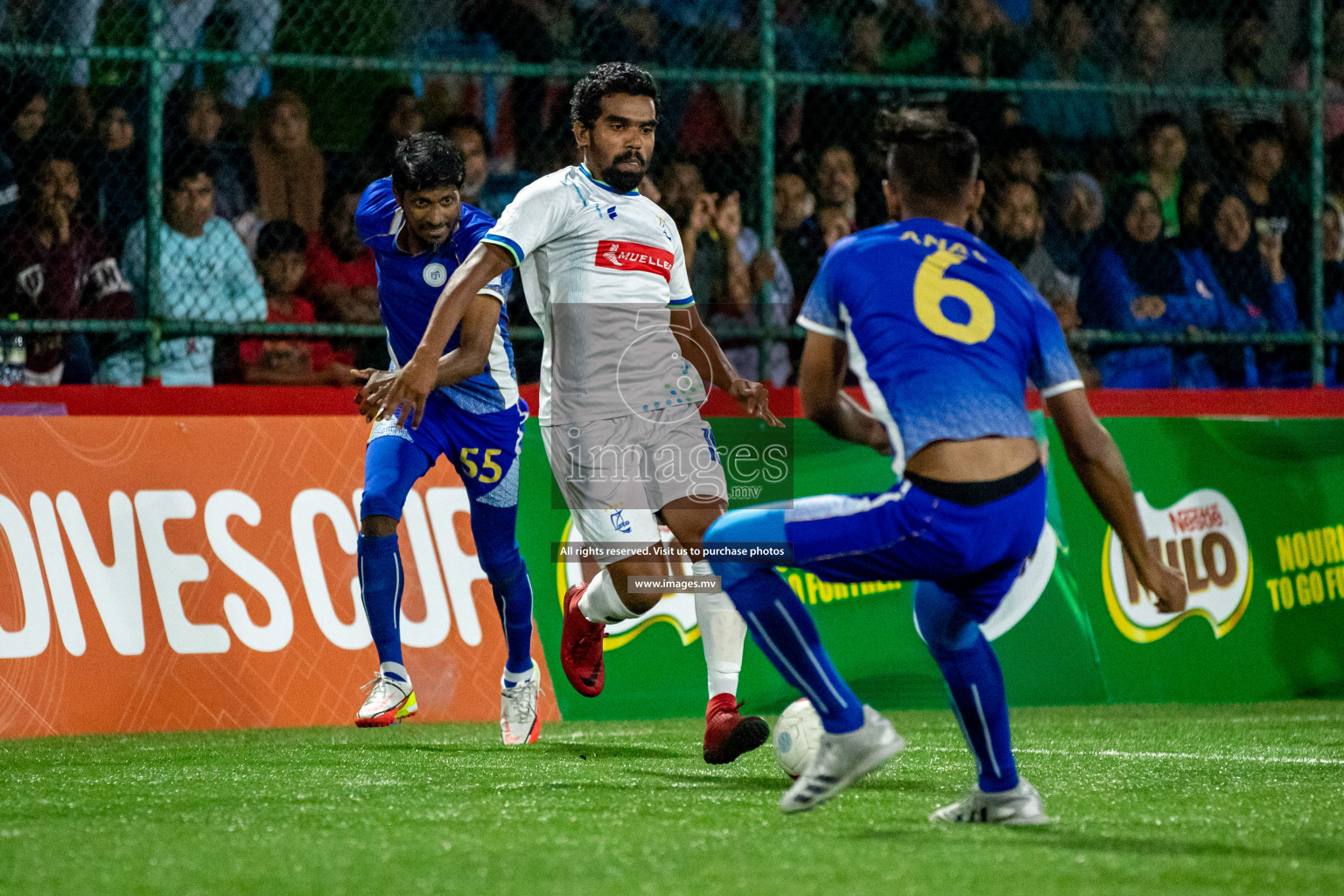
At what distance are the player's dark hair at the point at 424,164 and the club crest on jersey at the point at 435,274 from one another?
0.30 meters

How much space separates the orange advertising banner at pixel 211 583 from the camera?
6664 millimetres

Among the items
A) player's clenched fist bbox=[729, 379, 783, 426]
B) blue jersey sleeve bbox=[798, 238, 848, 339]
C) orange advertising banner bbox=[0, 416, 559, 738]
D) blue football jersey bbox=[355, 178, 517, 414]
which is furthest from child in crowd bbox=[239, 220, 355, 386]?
blue jersey sleeve bbox=[798, 238, 848, 339]

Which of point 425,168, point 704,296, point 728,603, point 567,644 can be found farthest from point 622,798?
point 704,296

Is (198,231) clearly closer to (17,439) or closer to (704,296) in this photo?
(17,439)

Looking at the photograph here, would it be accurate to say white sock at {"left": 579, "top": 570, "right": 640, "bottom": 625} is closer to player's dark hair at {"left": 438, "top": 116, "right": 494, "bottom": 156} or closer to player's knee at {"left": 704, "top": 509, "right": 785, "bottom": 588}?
player's knee at {"left": 704, "top": 509, "right": 785, "bottom": 588}

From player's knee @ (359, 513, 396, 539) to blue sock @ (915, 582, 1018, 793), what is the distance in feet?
8.48

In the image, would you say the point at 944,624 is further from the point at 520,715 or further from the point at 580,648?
the point at 520,715

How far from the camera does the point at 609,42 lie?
28.5 feet

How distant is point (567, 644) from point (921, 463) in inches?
108

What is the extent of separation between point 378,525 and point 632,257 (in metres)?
1.36

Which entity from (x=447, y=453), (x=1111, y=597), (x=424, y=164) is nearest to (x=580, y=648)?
(x=447, y=453)

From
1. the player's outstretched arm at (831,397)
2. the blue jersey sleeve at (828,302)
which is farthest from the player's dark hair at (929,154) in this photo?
the player's outstretched arm at (831,397)

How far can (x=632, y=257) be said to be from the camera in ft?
18.9

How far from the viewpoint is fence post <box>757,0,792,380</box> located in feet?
Answer: 27.6
